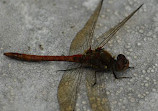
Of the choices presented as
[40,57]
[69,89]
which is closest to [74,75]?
[69,89]

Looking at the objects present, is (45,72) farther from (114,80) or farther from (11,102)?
(114,80)

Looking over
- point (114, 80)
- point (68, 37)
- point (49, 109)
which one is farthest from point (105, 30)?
point (49, 109)

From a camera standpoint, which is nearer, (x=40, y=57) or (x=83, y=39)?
(x=40, y=57)

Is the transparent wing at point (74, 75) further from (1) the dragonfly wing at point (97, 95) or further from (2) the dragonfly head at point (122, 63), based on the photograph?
(2) the dragonfly head at point (122, 63)

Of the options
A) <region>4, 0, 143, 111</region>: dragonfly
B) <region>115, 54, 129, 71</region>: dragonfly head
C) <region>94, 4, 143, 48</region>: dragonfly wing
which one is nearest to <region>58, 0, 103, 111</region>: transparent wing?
<region>4, 0, 143, 111</region>: dragonfly

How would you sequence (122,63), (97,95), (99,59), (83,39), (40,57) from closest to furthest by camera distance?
(97,95) → (122,63) → (99,59) → (40,57) → (83,39)

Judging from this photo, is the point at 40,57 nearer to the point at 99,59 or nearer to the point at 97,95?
the point at 99,59

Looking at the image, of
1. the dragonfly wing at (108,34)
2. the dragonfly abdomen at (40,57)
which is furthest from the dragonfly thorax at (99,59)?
the dragonfly wing at (108,34)
